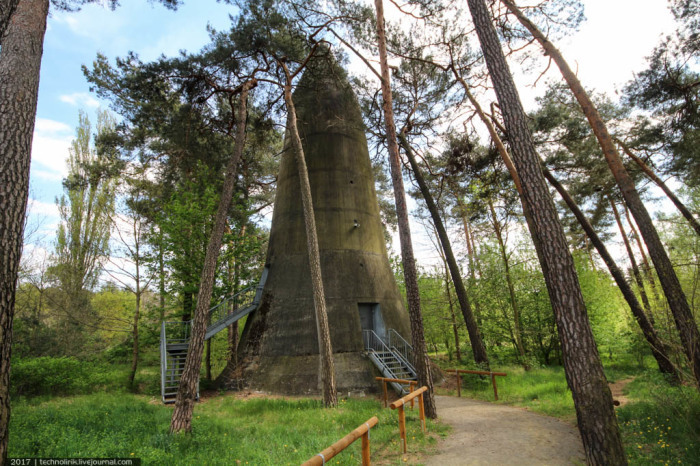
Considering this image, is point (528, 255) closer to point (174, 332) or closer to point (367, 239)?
point (367, 239)

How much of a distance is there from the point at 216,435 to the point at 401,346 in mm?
6691

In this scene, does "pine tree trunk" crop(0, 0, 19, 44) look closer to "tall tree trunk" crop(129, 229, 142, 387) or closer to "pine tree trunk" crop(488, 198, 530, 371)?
"tall tree trunk" crop(129, 229, 142, 387)

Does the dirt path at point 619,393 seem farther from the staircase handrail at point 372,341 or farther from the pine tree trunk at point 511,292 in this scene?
the staircase handrail at point 372,341

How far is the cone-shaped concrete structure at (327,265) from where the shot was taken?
980 centimetres

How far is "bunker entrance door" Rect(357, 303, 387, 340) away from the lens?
Result: 36.5ft

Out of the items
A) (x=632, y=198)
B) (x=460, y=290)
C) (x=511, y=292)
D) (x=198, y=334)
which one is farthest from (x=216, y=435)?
(x=511, y=292)

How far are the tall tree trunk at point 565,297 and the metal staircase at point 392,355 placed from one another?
5475 millimetres

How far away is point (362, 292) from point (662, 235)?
831 inches

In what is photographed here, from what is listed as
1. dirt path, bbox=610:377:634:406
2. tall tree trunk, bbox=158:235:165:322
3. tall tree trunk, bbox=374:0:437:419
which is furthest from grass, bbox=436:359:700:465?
tall tree trunk, bbox=158:235:165:322

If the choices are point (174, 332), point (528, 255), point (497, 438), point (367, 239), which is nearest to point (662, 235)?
point (528, 255)

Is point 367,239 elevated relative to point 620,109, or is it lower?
lower

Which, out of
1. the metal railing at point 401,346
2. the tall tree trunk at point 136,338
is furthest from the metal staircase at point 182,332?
the metal railing at point 401,346

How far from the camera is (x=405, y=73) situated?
1048cm

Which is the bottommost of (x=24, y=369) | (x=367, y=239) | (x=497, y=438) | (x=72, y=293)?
(x=497, y=438)
